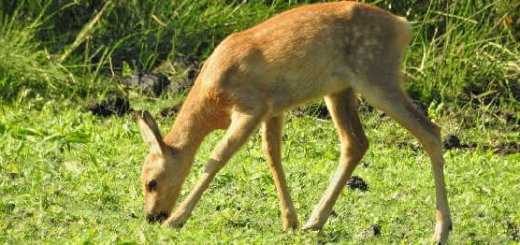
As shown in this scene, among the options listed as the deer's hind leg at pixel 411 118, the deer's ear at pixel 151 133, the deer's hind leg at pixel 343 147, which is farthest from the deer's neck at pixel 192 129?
the deer's hind leg at pixel 411 118

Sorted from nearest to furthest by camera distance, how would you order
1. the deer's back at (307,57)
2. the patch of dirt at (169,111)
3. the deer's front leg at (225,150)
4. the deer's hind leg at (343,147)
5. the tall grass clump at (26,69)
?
the deer's front leg at (225,150) < the deer's back at (307,57) < the deer's hind leg at (343,147) < the patch of dirt at (169,111) < the tall grass clump at (26,69)

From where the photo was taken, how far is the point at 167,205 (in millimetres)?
9344

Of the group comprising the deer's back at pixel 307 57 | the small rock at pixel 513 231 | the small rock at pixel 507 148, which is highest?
the deer's back at pixel 307 57

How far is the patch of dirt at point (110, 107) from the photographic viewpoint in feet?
42.0

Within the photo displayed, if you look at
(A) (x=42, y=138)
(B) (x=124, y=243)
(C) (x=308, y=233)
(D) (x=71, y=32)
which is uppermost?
(B) (x=124, y=243)

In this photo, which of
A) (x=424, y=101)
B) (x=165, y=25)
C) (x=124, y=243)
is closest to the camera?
(x=124, y=243)

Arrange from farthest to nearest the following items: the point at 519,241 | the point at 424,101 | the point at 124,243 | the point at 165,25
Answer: the point at 165,25 < the point at 424,101 < the point at 519,241 < the point at 124,243

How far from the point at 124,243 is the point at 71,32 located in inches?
240

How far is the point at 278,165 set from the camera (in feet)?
31.5

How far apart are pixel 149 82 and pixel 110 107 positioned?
24.4 inches

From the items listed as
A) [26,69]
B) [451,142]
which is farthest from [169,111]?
[451,142]

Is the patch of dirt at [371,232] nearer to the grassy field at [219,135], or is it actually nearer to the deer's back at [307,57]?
the grassy field at [219,135]

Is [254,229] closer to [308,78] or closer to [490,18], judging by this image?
[308,78]

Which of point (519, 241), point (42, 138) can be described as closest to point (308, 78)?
point (519, 241)
